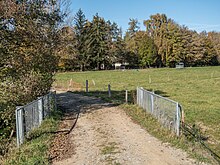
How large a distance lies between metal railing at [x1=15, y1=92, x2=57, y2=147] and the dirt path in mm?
1484

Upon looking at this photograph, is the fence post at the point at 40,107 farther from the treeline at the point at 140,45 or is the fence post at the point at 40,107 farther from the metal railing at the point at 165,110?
the treeline at the point at 140,45

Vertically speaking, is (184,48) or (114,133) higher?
(184,48)

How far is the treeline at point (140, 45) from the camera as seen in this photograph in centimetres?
7256

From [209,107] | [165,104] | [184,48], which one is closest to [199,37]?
[184,48]

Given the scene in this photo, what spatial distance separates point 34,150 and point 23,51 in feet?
20.8

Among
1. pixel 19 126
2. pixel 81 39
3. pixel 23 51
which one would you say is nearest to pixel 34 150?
pixel 19 126

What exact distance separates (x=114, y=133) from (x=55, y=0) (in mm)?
7869

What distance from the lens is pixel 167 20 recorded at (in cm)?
8388

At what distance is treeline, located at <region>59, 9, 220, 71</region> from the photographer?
7256 centimetres

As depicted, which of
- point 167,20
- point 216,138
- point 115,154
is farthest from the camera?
point 167,20

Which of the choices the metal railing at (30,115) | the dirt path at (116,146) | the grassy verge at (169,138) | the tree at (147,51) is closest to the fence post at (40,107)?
the metal railing at (30,115)

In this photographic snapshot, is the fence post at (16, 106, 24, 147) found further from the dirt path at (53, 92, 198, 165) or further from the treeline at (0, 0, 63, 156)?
the dirt path at (53, 92, 198, 165)

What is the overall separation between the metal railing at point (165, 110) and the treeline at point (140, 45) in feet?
189

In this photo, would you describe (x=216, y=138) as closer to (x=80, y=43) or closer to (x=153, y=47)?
(x=80, y=43)
